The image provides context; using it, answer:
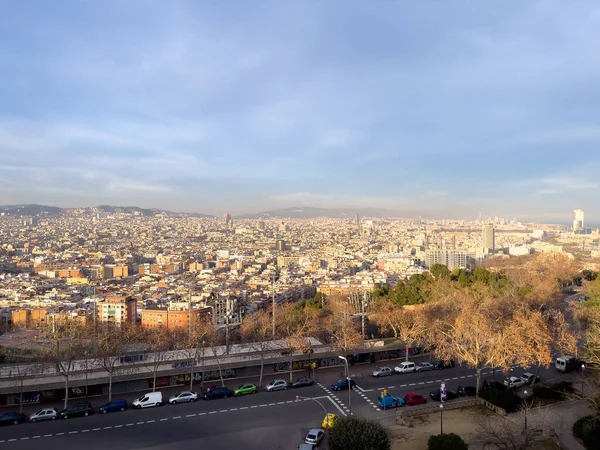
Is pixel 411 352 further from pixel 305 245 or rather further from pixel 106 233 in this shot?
pixel 106 233

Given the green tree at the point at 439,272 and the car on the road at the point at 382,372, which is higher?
the green tree at the point at 439,272

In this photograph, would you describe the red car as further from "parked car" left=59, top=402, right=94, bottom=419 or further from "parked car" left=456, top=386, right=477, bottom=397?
"parked car" left=59, top=402, right=94, bottom=419

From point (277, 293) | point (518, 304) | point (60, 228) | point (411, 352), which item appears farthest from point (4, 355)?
point (60, 228)

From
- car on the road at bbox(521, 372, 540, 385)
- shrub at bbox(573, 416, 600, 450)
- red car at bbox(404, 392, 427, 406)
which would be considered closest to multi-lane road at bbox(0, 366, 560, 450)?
red car at bbox(404, 392, 427, 406)

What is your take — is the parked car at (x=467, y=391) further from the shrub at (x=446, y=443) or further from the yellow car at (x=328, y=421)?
the yellow car at (x=328, y=421)

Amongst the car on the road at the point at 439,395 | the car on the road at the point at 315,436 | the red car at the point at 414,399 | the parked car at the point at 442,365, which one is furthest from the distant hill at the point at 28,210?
the car on the road at the point at 315,436
